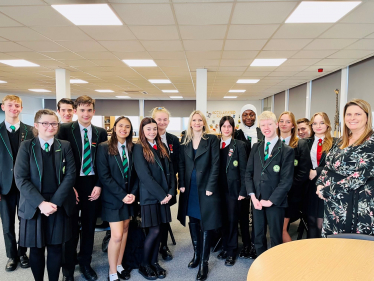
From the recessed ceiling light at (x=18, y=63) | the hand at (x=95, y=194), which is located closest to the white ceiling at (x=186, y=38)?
the recessed ceiling light at (x=18, y=63)

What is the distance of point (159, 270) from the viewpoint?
8.52 ft

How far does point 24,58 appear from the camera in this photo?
555 centimetres

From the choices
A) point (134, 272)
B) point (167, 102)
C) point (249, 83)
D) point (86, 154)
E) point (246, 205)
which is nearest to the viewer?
point (86, 154)

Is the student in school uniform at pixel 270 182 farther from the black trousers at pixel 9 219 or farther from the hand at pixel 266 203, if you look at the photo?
the black trousers at pixel 9 219

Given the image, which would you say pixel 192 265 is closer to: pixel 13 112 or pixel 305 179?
pixel 305 179

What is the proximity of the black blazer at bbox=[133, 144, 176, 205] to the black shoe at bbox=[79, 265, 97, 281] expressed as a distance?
843 mm

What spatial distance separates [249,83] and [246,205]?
6.49 metres

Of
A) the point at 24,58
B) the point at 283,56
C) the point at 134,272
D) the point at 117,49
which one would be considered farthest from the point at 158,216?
the point at 24,58

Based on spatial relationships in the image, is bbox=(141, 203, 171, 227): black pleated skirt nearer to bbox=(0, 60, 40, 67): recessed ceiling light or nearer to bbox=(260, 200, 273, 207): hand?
bbox=(260, 200, 273, 207): hand

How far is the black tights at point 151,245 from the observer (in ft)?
8.28

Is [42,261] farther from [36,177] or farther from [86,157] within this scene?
[86,157]

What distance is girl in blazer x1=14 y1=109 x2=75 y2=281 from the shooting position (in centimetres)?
195

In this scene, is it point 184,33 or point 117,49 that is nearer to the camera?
point 184,33

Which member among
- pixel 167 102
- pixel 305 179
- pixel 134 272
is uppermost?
pixel 167 102
